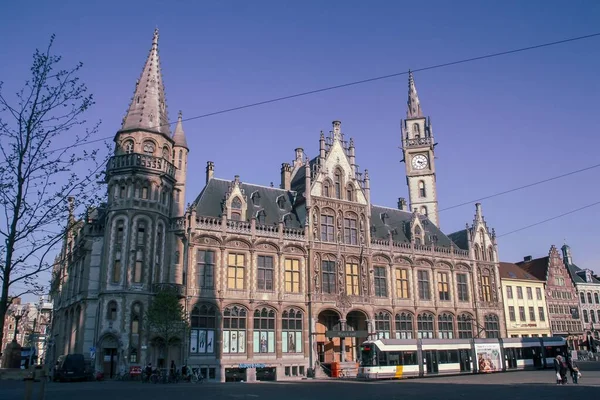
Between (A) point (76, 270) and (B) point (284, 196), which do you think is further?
(B) point (284, 196)

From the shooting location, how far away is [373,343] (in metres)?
37.6

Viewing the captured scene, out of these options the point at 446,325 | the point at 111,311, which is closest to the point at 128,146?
the point at 111,311

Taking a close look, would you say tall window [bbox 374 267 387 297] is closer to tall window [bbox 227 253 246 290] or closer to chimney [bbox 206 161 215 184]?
tall window [bbox 227 253 246 290]

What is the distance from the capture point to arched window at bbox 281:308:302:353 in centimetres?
4409

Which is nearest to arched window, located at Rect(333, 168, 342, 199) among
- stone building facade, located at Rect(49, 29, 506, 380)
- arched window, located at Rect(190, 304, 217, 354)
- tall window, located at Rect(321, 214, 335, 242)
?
stone building facade, located at Rect(49, 29, 506, 380)

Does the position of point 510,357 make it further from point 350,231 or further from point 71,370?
point 71,370

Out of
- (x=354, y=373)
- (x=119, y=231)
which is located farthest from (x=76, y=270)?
(x=354, y=373)

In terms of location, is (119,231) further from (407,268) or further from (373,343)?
(407,268)

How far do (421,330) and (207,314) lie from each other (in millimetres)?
22611

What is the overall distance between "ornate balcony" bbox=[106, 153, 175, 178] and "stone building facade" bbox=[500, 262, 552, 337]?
151 feet

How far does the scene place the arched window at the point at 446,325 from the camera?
52969mm

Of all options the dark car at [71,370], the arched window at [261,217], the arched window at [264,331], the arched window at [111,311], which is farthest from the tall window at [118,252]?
the arched window at [261,217]

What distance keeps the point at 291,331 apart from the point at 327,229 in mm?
10150

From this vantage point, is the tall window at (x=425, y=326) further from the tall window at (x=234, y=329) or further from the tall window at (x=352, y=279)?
the tall window at (x=234, y=329)
